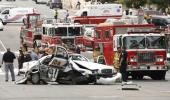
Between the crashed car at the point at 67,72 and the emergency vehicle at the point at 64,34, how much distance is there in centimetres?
2097

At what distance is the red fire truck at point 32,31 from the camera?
57.6 meters

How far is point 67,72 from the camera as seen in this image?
1205 inches

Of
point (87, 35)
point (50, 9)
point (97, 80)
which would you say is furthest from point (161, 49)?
point (50, 9)

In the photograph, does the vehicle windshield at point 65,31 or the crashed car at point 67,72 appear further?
the vehicle windshield at point 65,31

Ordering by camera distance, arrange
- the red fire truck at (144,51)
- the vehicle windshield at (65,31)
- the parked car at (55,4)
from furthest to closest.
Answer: the parked car at (55,4)
the vehicle windshield at (65,31)
the red fire truck at (144,51)

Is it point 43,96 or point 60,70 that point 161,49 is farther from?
point 43,96

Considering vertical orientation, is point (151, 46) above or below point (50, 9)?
above

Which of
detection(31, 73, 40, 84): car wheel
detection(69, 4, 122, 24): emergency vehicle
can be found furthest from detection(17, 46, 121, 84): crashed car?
detection(69, 4, 122, 24): emergency vehicle

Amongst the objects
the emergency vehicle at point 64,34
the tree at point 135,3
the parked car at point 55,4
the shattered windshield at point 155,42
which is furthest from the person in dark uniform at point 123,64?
the parked car at point 55,4

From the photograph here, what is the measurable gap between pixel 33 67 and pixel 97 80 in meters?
2.76

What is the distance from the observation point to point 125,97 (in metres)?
24.0

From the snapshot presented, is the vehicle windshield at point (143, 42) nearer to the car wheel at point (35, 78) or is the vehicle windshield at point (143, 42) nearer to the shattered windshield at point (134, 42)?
the shattered windshield at point (134, 42)

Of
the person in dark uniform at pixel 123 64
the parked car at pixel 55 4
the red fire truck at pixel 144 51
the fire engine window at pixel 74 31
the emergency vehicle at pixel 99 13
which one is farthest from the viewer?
the parked car at pixel 55 4

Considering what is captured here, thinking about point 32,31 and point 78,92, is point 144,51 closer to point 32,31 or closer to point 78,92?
point 78,92
